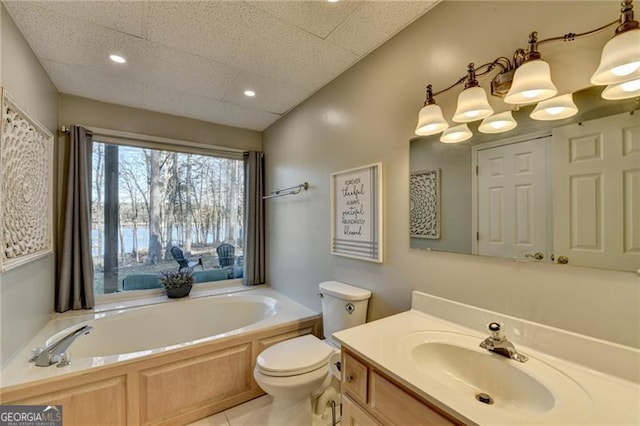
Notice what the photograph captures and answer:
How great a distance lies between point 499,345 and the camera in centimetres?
106

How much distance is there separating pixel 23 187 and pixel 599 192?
2.86 metres

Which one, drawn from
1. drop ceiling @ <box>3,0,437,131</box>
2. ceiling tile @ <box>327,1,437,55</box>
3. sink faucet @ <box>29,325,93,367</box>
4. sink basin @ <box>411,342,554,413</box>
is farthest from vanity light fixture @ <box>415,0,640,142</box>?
sink faucet @ <box>29,325,93,367</box>

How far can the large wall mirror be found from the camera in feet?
2.88

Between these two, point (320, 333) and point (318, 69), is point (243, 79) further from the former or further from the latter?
point (320, 333)

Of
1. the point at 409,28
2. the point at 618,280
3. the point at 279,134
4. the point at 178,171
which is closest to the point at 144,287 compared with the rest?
the point at 178,171

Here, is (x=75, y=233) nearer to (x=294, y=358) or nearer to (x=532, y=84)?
(x=294, y=358)

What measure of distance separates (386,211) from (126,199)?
2602 millimetres

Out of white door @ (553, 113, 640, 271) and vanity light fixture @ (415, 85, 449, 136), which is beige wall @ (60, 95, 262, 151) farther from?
white door @ (553, 113, 640, 271)

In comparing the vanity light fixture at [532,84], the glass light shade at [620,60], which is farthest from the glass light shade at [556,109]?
the glass light shade at [620,60]

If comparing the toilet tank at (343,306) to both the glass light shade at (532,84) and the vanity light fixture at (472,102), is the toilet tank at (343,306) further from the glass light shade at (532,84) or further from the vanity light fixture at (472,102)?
the glass light shade at (532,84)

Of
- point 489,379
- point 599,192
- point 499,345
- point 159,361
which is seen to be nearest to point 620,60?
point 599,192

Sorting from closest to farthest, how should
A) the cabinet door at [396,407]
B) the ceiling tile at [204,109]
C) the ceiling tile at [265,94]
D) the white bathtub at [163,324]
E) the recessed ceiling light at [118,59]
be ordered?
the cabinet door at [396,407], the white bathtub at [163,324], the recessed ceiling light at [118,59], the ceiling tile at [265,94], the ceiling tile at [204,109]

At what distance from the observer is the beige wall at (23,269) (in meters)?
1.47

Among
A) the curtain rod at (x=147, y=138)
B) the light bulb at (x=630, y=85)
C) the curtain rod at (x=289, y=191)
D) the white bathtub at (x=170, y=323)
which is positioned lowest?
the white bathtub at (x=170, y=323)
